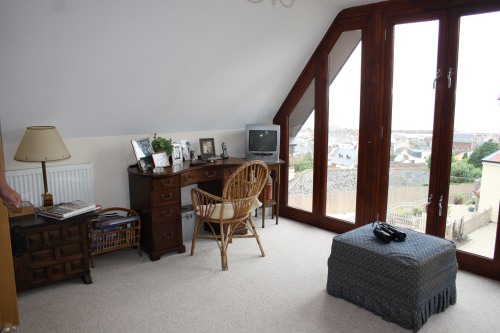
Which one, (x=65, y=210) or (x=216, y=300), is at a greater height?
(x=65, y=210)

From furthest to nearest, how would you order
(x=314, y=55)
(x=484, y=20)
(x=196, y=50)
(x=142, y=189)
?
(x=314, y=55)
(x=142, y=189)
(x=196, y=50)
(x=484, y=20)

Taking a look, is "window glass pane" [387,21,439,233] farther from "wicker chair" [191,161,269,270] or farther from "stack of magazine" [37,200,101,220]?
"stack of magazine" [37,200,101,220]

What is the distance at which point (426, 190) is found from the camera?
3605mm

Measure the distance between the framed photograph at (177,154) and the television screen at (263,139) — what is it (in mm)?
802

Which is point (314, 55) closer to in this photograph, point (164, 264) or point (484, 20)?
point (484, 20)

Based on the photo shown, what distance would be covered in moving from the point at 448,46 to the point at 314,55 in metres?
1.35

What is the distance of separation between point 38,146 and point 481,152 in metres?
3.33


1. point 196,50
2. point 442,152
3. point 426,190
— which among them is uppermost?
point 196,50

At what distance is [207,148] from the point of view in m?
4.29

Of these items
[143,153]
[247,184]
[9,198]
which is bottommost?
[247,184]

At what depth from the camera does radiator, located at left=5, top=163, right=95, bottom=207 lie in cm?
337

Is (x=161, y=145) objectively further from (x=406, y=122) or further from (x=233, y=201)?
(x=406, y=122)

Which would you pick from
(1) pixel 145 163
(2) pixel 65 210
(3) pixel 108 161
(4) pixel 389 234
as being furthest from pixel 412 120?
(2) pixel 65 210

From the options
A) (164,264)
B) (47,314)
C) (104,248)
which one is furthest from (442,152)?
(47,314)
